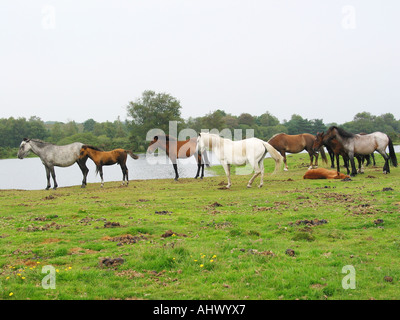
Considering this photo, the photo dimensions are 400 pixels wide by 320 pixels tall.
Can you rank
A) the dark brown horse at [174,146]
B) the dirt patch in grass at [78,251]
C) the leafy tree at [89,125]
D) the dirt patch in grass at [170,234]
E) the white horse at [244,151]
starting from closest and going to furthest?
the dirt patch in grass at [78,251], the dirt patch in grass at [170,234], the white horse at [244,151], the dark brown horse at [174,146], the leafy tree at [89,125]

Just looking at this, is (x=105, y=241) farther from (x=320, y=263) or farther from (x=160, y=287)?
(x=320, y=263)

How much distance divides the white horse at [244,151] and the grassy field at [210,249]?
3.79 metres

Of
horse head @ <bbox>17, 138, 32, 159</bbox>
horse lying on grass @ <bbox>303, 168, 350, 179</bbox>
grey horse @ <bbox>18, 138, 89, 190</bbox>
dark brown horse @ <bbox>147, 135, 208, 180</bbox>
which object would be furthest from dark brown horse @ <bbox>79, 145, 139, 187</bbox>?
horse lying on grass @ <bbox>303, 168, 350, 179</bbox>

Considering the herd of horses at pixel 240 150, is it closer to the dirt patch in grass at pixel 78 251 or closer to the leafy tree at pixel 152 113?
the dirt patch in grass at pixel 78 251

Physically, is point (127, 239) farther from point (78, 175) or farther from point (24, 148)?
point (78, 175)

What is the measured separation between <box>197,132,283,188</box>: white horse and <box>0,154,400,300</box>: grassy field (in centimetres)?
379

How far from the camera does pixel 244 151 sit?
589 inches

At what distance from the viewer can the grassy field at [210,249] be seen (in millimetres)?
4641

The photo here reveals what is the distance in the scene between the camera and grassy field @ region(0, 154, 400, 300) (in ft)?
15.2

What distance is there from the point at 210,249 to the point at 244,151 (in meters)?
9.09

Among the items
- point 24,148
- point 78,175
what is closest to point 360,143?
point 24,148

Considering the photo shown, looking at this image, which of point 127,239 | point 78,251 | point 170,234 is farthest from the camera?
point 170,234

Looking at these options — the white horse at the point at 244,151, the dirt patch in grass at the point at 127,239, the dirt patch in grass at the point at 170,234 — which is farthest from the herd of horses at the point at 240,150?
the dirt patch in grass at the point at 127,239
